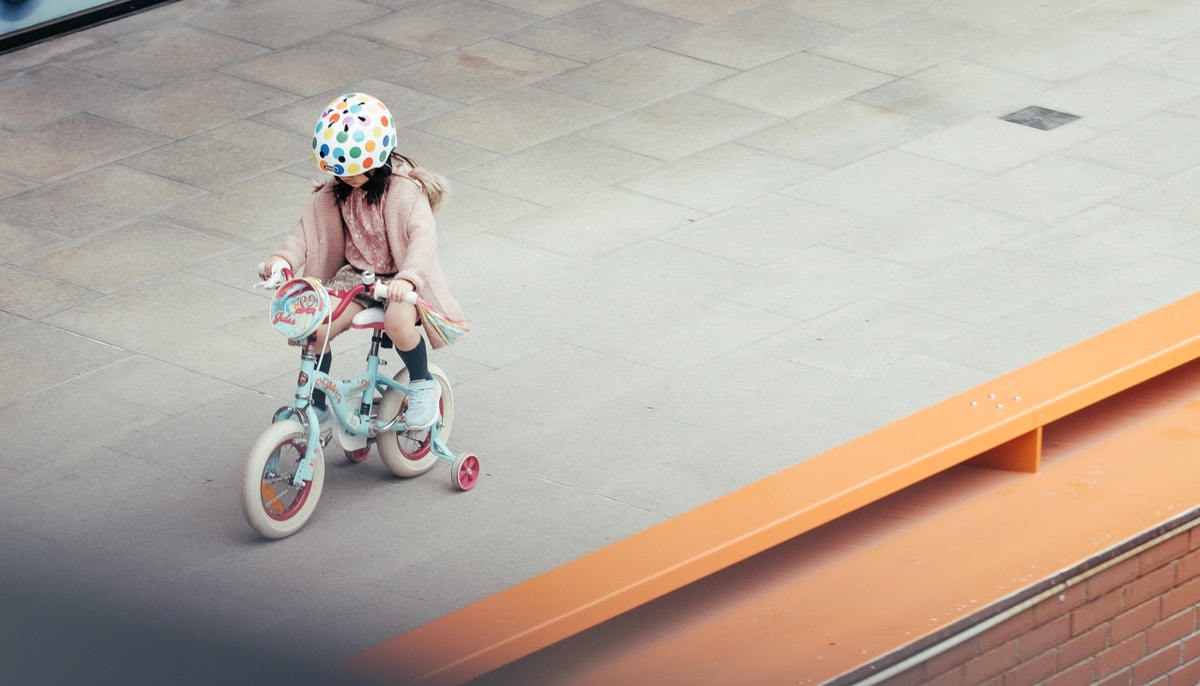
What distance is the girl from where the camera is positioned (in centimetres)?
712

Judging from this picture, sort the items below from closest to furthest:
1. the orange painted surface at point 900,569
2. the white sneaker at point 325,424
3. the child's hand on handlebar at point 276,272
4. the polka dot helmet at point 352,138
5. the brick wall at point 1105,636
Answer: the orange painted surface at point 900,569
the brick wall at point 1105,636
the polka dot helmet at point 352,138
the child's hand on handlebar at point 276,272
the white sneaker at point 325,424

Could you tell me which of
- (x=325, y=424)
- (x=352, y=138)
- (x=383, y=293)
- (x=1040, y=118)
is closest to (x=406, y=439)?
(x=325, y=424)

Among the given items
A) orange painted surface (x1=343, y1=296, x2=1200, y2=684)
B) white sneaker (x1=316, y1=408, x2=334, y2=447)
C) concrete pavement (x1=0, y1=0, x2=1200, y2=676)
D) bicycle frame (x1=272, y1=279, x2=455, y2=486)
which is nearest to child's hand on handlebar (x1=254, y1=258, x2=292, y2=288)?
bicycle frame (x1=272, y1=279, x2=455, y2=486)

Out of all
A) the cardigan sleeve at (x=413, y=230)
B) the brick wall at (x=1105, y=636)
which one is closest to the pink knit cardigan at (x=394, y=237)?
the cardigan sleeve at (x=413, y=230)

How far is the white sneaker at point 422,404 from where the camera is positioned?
293 inches

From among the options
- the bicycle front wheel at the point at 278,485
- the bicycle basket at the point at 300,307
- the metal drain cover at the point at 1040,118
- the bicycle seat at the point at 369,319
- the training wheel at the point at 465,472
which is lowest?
the metal drain cover at the point at 1040,118

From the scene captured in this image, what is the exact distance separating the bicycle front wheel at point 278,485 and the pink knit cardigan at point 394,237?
68cm

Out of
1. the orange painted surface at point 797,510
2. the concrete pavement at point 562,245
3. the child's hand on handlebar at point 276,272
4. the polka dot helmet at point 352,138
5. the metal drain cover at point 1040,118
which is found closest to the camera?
the orange painted surface at point 797,510

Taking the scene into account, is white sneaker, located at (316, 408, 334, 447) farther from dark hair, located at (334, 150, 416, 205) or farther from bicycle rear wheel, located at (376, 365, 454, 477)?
dark hair, located at (334, 150, 416, 205)

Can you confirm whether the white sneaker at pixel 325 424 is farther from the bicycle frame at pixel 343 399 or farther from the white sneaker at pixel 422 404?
the white sneaker at pixel 422 404

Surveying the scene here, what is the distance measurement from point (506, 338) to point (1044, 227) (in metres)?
3.18

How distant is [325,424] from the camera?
24.5ft

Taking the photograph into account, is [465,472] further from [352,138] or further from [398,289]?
[352,138]

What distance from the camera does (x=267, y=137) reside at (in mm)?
11742
